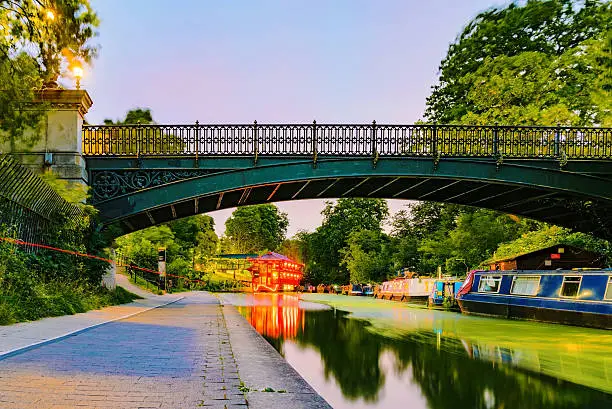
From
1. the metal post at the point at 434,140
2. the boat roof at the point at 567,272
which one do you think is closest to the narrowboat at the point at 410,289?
the boat roof at the point at 567,272

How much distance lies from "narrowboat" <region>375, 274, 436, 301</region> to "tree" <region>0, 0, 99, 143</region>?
80.9 ft

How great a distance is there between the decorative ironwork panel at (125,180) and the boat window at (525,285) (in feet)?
41.3

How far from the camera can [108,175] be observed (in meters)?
20.2

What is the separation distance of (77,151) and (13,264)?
8.04 m

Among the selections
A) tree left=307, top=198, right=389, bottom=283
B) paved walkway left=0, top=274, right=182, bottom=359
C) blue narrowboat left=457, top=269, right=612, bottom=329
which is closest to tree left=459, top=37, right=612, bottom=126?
blue narrowboat left=457, top=269, right=612, bottom=329

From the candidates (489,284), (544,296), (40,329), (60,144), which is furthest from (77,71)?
(489,284)

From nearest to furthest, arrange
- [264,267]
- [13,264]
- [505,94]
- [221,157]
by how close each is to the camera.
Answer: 1. [13,264]
2. [221,157]
3. [505,94]
4. [264,267]

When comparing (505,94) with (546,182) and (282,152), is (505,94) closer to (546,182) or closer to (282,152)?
(546,182)

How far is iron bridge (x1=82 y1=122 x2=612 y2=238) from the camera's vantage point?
20.2 m

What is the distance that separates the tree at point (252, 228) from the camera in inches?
4045

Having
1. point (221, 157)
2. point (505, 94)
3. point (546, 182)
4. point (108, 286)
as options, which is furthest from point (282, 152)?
point (505, 94)

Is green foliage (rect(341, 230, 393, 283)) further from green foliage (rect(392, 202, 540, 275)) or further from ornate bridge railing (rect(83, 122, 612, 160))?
ornate bridge railing (rect(83, 122, 612, 160))

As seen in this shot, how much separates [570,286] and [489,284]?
5.46 metres

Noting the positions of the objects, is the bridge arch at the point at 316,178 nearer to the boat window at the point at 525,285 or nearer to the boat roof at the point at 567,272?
the boat roof at the point at 567,272
